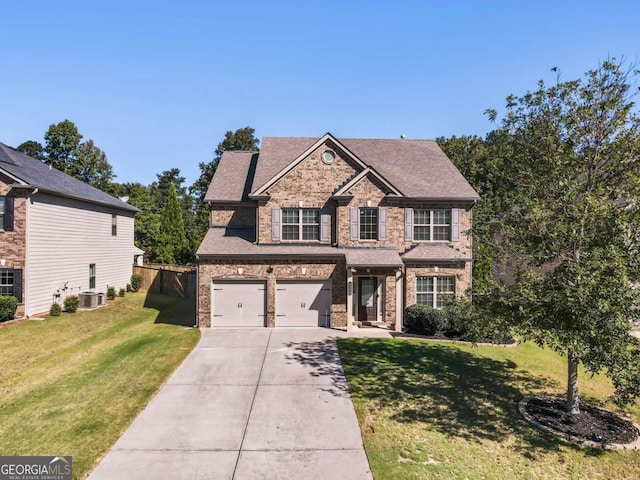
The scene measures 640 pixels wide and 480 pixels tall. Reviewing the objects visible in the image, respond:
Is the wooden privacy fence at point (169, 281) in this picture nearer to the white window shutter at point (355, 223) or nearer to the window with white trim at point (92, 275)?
the window with white trim at point (92, 275)

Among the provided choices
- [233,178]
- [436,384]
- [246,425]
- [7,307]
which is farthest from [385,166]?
[7,307]

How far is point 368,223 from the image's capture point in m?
17.9

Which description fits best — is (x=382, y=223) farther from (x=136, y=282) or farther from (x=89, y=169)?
(x=89, y=169)

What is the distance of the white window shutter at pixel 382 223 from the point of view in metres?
17.8

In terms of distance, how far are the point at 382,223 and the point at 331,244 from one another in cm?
267

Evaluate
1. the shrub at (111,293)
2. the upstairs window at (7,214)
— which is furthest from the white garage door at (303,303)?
the shrub at (111,293)

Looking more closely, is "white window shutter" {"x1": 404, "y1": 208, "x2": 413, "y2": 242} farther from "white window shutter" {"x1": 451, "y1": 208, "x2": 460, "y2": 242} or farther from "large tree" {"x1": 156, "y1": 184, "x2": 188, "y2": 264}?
"large tree" {"x1": 156, "y1": 184, "x2": 188, "y2": 264}

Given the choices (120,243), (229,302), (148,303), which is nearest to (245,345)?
(229,302)

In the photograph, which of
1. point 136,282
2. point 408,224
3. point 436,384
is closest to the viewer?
point 436,384

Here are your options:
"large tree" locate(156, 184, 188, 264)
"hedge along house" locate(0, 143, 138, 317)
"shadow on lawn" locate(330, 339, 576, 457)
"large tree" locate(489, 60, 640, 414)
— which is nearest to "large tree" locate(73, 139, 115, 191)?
"large tree" locate(156, 184, 188, 264)

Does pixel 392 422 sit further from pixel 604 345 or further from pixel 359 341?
pixel 359 341

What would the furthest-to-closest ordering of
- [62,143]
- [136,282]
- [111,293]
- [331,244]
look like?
[62,143] < [136,282] < [111,293] < [331,244]

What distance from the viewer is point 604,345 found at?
7.37 metres

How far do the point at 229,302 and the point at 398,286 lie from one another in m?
7.78
